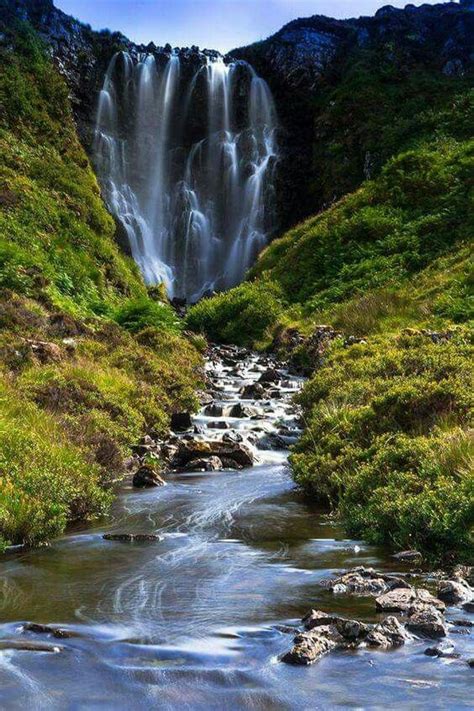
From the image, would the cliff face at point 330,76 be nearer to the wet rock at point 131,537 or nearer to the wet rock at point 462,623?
the wet rock at point 131,537

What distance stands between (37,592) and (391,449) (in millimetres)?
4961

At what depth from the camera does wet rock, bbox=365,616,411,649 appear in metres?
4.82

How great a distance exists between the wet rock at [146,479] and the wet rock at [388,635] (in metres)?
6.69

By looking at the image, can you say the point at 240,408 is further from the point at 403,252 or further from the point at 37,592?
the point at 403,252

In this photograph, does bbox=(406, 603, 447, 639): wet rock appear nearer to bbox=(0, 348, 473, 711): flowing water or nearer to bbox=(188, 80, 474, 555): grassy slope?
bbox=(0, 348, 473, 711): flowing water

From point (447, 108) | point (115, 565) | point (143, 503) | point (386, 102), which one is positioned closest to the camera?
point (115, 565)

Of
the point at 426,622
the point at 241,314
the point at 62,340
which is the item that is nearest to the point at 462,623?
the point at 426,622

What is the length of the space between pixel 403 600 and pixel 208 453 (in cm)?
802

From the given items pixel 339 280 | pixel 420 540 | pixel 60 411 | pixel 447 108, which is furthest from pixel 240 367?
pixel 447 108

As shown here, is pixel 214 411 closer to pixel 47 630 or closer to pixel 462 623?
pixel 47 630

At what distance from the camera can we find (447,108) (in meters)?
46.7

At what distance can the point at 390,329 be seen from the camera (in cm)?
2255

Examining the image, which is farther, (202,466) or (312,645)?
(202,466)

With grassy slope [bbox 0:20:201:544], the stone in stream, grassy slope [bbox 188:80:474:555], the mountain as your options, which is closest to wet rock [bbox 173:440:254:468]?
grassy slope [bbox 0:20:201:544]
